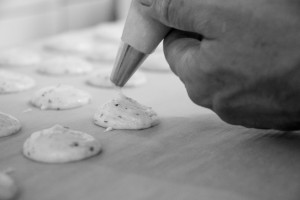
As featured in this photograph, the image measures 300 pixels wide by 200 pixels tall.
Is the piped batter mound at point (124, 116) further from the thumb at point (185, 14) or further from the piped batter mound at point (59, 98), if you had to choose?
the thumb at point (185, 14)

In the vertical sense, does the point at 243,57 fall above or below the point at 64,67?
above

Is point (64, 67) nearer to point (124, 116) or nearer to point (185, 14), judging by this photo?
point (124, 116)

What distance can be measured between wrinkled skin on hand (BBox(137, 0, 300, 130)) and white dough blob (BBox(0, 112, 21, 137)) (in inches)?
15.0

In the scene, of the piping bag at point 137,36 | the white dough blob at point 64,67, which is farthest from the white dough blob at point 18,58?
the piping bag at point 137,36

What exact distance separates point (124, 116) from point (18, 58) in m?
0.73

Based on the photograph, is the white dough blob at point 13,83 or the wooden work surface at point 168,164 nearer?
the wooden work surface at point 168,164

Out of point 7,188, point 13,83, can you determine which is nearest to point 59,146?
point 7,188

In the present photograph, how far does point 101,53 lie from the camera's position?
181cm

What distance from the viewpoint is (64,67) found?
5.24 ft

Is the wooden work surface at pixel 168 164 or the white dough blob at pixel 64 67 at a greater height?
the wooden work surface at pixel 168 164

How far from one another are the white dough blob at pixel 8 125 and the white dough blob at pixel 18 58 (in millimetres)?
625

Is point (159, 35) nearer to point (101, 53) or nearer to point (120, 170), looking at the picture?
point (120, 170)

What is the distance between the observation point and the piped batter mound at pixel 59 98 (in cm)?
124

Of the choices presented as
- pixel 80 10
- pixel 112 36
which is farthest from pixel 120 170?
pixel 80 10
